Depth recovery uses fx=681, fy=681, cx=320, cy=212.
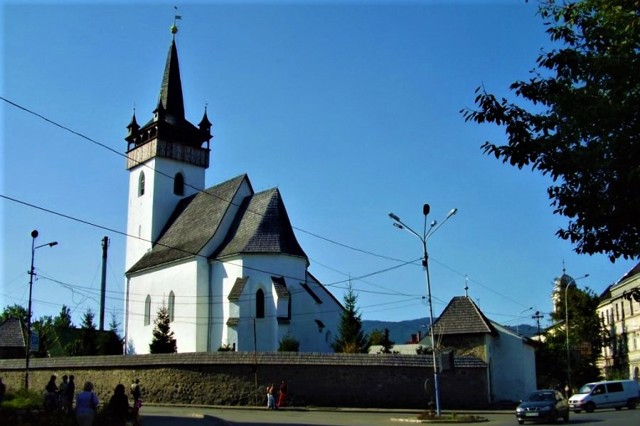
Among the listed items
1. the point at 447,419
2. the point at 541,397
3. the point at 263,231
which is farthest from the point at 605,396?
the point at 263,231

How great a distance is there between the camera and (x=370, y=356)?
32.7m

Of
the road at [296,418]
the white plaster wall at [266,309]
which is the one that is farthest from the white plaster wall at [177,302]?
the road at [296,418]

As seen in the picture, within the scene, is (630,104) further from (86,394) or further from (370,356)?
(370,356)

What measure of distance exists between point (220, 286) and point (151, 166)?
643 inches

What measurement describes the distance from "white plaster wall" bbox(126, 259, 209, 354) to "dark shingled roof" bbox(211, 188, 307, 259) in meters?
2.67

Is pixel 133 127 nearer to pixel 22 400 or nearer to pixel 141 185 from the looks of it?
pixel 141 185

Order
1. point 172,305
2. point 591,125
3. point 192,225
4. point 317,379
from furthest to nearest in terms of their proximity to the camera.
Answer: point 192,225 → point 172,305 → point 317,379 → point 591,125

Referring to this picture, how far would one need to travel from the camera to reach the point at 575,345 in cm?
6166

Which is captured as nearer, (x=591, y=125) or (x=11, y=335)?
(x=591, y=125)

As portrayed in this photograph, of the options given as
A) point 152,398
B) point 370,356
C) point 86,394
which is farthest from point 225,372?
Result: point 86,394

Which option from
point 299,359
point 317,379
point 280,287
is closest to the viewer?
point 317,379

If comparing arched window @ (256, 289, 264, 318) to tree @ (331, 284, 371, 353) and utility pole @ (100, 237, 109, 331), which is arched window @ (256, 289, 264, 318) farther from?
utility pole @ (100, 237, 109, 331)

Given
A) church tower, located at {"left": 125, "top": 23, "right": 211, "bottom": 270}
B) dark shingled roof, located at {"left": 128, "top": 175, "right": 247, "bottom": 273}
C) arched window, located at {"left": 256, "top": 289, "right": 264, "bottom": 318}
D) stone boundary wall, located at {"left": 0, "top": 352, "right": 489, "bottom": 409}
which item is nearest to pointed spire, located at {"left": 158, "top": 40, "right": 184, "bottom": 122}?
church tower, located at {"left": 125, "top": 23, "right": 211, "bottom": 270}

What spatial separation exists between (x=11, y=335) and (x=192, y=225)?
1729 centimetres
